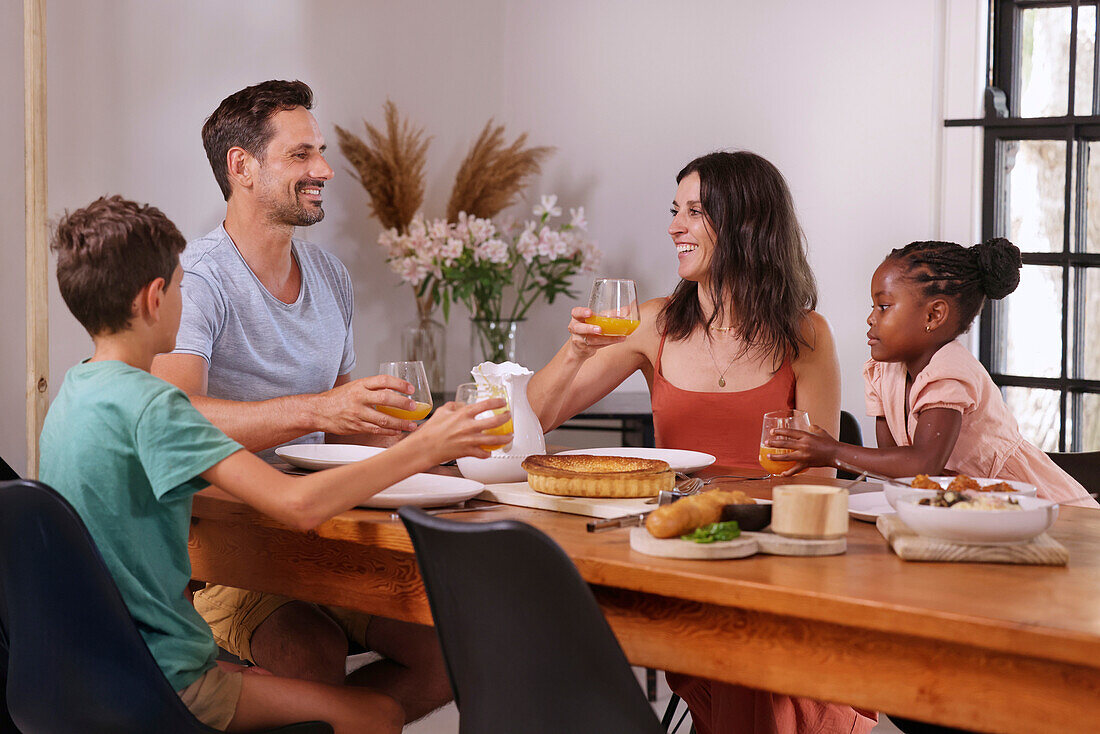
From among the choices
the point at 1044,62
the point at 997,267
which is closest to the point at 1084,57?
the point at 1044,62

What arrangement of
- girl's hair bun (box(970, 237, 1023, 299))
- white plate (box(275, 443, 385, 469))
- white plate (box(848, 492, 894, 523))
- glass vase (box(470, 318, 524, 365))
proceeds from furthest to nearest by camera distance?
glass vase (box(470, 318, 524, 365))
girl's hair bun (box(970, 237, 1023, 299))
white plate (box(275, 443, 385, 469))
white plate (box(848, 492, 894, 523))

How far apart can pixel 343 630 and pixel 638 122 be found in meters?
2.77

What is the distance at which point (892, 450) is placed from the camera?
84.4 inches

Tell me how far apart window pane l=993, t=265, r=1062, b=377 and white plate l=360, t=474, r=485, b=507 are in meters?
2.64

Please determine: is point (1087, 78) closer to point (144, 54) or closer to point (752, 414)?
point (752, 414)

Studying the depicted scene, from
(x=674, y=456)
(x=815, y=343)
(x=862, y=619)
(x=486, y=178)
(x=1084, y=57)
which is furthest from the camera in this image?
(x=486, y=178)

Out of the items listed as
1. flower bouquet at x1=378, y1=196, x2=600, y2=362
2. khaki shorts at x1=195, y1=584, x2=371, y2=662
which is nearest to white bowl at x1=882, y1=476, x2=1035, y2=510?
khaki shorts at x1=195, y1=584, x2=371, y2=662

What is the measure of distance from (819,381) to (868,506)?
0.79 metres

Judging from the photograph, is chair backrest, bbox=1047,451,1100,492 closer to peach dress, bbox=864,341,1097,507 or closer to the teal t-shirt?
peach dress, bbox=864,341,1097,507

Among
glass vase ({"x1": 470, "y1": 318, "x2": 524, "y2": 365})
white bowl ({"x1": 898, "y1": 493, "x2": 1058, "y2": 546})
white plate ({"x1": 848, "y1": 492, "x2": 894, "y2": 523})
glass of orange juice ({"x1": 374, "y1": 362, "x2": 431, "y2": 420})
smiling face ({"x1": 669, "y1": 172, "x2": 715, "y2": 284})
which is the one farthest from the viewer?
glass vase ({"x1": 470, "y1": 318, "x2": 524, "y2": 365})

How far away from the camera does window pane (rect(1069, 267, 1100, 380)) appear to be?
146 inches

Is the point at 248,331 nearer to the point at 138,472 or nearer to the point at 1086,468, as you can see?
the point at 138,472

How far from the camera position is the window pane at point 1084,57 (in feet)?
12.0

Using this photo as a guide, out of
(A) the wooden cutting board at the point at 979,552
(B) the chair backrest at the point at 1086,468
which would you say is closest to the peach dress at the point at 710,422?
(B) the chair backrest at the point at 1086,468
